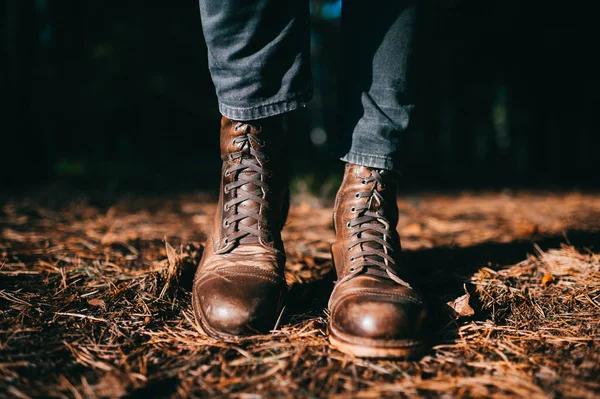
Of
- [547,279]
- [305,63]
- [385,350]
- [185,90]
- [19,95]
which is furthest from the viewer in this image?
[185,90]

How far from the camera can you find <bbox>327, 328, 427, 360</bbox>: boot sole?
87 centimetres

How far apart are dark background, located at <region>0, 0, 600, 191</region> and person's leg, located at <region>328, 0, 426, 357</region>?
2598mm

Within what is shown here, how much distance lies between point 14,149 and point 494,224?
3905 millimetres

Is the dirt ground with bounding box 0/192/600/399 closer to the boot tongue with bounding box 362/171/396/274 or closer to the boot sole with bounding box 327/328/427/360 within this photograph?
the boot sole with bounding box 327/328/427/360

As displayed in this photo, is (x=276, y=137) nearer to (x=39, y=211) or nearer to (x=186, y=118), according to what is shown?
(x=39, y=211)

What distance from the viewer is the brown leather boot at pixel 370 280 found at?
886 millimetres

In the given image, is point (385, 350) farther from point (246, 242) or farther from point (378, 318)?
point (246, 242)

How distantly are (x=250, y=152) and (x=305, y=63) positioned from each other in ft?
0.96

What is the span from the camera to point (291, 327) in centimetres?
103

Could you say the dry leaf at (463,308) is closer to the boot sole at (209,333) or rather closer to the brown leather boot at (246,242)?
the brown leather boot at (246,242)

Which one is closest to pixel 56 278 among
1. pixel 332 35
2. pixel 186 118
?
pixel 186 118

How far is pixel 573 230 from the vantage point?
7.11ft

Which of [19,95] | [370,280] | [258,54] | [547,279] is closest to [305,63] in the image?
[258,54]

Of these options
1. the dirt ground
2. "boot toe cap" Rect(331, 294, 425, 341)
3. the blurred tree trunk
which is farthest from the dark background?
"boot toe cap" Rect(331, 294, 425, 341)
